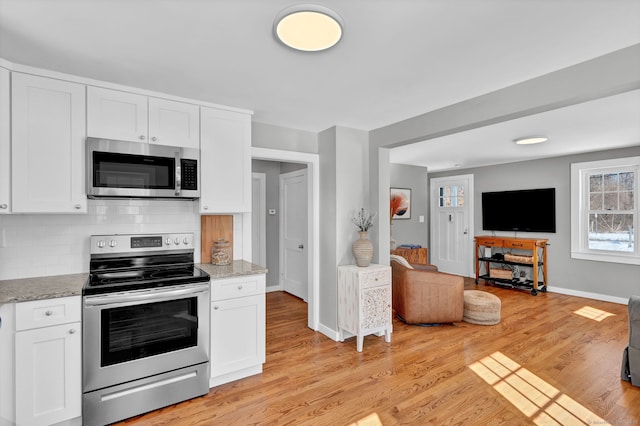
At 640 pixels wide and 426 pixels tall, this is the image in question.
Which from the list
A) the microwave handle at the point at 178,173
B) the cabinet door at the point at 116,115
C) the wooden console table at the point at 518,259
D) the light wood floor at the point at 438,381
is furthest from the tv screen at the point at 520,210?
the cabinet door at the point at 116,115

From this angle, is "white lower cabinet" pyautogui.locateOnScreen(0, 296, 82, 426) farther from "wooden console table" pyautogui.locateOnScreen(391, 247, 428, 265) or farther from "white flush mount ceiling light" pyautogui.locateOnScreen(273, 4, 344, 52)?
"wooden console table" pyautogui.locateOnScreen(391, 247, 428, 265)

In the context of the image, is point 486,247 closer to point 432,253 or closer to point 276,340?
point 432,253

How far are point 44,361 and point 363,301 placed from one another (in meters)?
2.45

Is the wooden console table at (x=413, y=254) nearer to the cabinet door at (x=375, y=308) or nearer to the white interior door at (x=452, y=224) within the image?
the white interior door at (x=452, y=224)

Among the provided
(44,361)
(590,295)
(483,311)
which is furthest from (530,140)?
(44,361)

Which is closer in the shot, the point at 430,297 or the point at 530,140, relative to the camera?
the point at 430,297

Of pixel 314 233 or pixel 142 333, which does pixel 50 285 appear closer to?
pixel 142 333

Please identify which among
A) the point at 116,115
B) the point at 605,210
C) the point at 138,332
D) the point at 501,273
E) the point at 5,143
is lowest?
the point at 501,273

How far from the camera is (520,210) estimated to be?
5.88 meters

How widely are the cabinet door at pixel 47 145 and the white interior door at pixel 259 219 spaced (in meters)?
3.04

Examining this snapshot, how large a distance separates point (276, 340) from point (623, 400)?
2.89m

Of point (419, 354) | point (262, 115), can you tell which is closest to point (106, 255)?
point (262, 115)

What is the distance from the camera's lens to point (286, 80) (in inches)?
92.6

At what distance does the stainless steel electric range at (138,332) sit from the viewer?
209 cm
